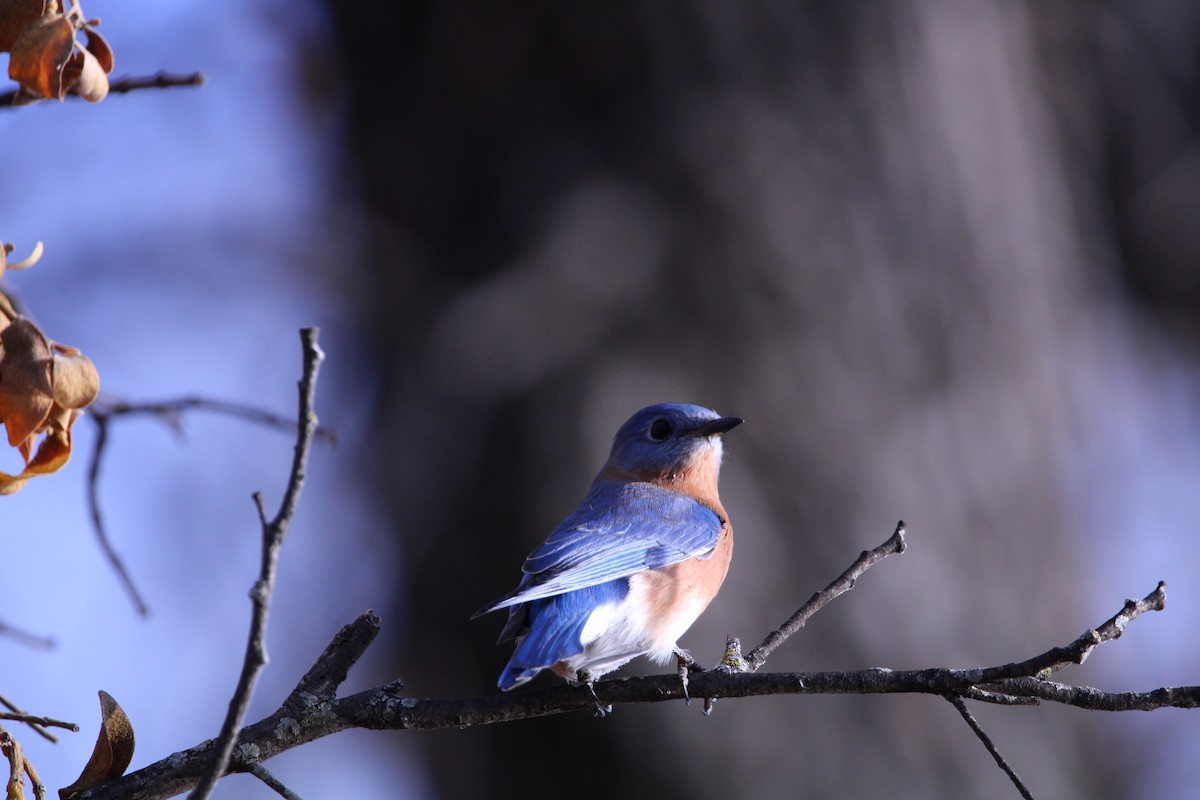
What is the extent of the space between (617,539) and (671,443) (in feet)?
2.39

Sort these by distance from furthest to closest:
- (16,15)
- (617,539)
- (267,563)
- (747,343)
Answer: (747,343), (617,539), (16,15), (267,563)

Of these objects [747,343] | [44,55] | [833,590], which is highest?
[747,343]

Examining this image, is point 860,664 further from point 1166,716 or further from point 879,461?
point 1166,716

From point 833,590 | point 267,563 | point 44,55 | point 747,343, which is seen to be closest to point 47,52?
point 44,55

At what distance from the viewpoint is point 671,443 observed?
3691 millimetres

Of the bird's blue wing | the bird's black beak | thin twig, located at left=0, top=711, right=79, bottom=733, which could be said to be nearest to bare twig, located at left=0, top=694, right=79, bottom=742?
thin twig, located at left=0, top=711, right=79, bottom=733

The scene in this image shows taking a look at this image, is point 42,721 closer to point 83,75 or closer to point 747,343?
point 83,75

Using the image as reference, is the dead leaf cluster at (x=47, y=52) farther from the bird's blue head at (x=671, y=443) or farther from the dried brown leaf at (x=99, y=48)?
the bird's blue head at (x=671, y=443)

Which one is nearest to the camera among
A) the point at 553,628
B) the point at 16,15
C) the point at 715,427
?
the point at 16,15

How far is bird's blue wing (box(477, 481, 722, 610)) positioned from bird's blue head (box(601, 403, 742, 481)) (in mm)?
122

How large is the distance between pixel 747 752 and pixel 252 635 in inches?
135

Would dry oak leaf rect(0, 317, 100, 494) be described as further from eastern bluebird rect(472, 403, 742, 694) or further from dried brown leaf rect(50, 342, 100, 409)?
eastern bluebird rect(472, 403, 742, 694)

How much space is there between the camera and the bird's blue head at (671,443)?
3.67 metres

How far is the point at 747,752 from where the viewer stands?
166 inches
